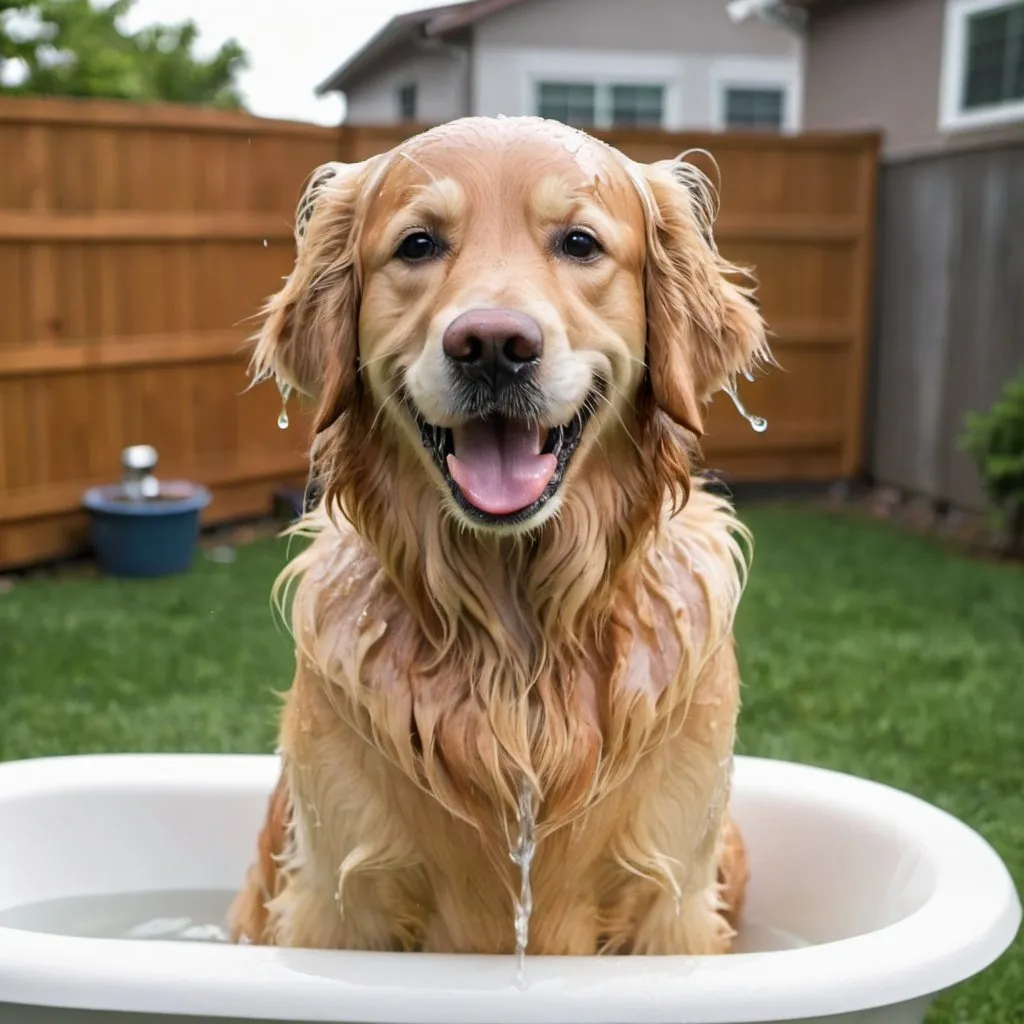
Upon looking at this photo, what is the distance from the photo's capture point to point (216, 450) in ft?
21.2

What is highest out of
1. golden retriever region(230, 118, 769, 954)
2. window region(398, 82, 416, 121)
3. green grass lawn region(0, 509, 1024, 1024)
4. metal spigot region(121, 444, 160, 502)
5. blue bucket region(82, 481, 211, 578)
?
window region(398, 82, 416, 121)

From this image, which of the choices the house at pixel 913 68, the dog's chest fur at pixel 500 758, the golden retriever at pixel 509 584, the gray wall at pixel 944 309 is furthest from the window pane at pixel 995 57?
the dog's chest fur at pixel 500 758

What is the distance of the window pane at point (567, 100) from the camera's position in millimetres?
9086

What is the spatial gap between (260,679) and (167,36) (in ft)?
74.9

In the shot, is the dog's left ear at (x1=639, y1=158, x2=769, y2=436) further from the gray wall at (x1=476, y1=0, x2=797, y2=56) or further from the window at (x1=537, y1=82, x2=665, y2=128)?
the window at (x1=537, y1=82, x2=665, y2=128)

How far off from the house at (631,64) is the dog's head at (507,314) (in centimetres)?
551

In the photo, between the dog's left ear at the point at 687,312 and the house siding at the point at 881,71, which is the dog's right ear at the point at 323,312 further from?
the house siding at the point at 881,71

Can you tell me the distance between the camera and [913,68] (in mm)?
8914

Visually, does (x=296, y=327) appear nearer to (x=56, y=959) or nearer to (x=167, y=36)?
(x=56, y=959)

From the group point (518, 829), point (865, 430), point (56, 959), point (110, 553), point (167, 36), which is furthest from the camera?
point (167, 36)

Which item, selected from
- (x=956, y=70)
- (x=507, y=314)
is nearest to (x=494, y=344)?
(x=507, y=314)

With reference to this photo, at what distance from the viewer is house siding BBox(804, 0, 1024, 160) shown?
8711mm

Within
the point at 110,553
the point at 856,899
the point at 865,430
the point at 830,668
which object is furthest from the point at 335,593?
the point at 865,430

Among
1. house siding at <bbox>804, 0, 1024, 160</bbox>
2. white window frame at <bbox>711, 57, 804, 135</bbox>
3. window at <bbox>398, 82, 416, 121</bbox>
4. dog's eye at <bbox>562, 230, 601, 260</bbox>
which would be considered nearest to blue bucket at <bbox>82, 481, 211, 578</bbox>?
window at <bbox>398, 82, 416, 121</bbox>
